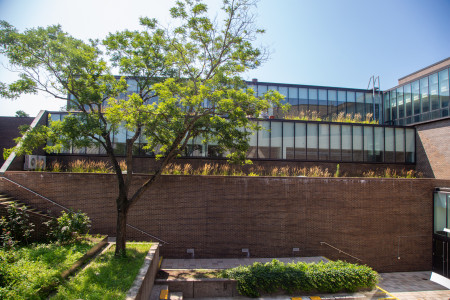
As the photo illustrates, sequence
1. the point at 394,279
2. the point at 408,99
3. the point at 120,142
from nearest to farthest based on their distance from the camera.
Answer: the point at 394,279
the point at 120,142
the point at 408,99

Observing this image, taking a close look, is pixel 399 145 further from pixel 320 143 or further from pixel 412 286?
pixel 412 286

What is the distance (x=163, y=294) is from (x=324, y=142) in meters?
14.2

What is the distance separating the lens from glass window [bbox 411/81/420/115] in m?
22.6

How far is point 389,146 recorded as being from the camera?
2016 centimetres

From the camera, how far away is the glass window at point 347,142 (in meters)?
19.3

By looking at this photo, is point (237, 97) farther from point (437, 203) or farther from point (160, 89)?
point (437, 203)

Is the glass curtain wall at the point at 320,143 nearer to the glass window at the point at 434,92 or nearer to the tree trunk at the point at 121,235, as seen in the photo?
the glass window at the point at 434,92

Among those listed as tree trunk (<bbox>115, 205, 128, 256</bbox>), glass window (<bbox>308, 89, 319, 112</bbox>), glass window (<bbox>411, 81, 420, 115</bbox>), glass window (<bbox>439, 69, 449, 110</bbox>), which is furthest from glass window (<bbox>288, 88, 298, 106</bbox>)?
tree trunk (<bbox>115, 205, 128, 256</bbox>)

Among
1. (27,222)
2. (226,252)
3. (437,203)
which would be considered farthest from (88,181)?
(437,203)

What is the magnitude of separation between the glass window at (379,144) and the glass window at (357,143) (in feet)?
3.82

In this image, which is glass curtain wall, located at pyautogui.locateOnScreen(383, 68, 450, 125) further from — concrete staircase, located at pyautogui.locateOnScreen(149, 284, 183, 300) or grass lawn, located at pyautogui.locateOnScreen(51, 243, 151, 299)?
grass lawn, located at pyautogui.locateOnScreen(51, 243, 151, 299)

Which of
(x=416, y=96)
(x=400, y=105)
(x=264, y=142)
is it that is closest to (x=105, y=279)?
(x=264, y=142)

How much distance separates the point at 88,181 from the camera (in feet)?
43.8

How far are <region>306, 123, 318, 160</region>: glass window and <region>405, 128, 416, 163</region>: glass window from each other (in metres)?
7.32
